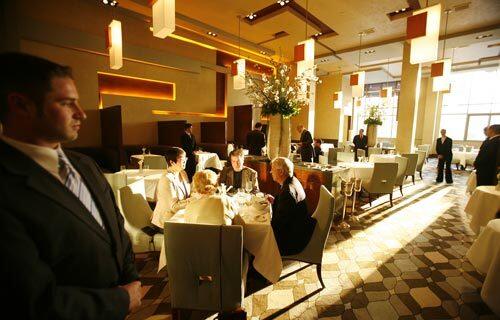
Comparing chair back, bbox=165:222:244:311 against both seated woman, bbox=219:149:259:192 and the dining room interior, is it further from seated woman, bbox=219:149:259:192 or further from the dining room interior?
seated woman, bbox=219:149:259:192

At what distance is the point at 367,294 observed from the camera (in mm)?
2428

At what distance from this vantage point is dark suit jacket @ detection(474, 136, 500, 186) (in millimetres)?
4289

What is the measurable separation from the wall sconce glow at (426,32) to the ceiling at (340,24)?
263 cm

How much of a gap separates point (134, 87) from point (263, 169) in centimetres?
514

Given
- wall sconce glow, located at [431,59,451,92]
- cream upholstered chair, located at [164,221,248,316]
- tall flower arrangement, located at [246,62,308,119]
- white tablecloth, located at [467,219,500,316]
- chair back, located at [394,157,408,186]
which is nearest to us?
cream upholstered chair, located at [164,221,248,316]

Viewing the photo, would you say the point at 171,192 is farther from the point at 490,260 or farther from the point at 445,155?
the point at 445,155

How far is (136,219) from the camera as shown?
2.62 m

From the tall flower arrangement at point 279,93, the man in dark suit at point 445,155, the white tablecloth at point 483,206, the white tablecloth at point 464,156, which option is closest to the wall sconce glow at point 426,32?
the tall flower arrangement at point 279,93

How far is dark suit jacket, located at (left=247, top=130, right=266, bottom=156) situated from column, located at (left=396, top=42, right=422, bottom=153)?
457 cm

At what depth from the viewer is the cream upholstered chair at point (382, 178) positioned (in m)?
4.56

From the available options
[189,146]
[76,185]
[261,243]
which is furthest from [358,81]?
[76,185]

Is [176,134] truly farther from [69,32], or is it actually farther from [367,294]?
[367,294]

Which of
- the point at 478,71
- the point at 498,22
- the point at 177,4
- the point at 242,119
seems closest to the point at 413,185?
the point at 498,22

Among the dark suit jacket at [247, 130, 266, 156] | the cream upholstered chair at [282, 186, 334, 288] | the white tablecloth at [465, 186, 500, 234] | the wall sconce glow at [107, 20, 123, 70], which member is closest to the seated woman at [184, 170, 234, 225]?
the cream upholstered chair at [282, 186, 334, 288]
